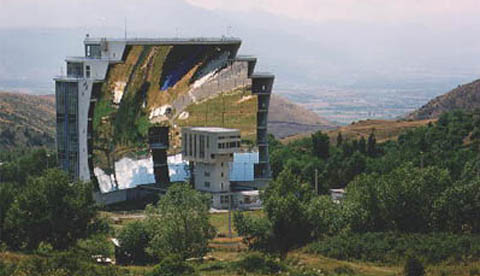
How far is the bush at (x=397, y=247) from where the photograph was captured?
37438mm

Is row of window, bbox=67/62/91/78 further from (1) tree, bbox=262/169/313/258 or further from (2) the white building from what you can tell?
(1) tree, bbox=262/169/313/258

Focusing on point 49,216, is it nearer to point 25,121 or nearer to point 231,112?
point 231,112

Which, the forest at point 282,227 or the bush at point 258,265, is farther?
the forest at point 282,227

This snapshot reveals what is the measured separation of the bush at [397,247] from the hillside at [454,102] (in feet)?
298

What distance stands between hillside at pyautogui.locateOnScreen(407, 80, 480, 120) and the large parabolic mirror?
209 ft

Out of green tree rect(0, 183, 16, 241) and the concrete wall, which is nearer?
green tree rect(0, 183, 16, 241)

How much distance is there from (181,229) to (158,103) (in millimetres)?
27706

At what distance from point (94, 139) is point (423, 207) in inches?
1072

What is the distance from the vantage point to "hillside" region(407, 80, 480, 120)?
431ft

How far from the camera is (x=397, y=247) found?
3894 cm

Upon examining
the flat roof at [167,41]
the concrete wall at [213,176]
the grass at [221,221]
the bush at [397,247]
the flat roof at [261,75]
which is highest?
the flat roof at [167,41]

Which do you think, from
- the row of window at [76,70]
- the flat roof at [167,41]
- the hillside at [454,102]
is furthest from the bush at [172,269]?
the hillside at [454,102]

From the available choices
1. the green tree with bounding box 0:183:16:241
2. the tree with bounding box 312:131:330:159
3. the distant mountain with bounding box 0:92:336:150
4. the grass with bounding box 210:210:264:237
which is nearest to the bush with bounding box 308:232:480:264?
the grass with bounding box 210:210:264:237

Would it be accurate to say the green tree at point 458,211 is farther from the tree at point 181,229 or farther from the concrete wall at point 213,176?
the concrete wall at point 213,176
